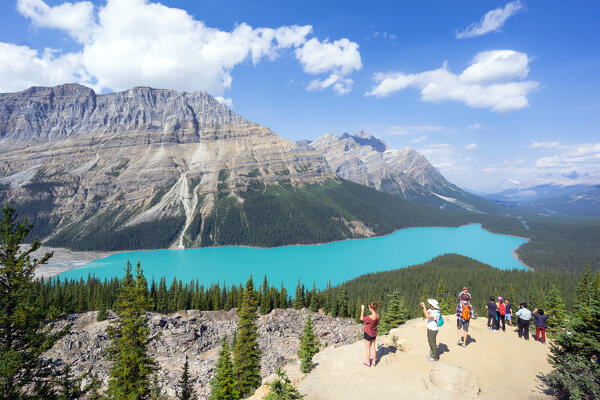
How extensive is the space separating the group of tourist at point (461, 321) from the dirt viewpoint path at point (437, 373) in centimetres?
74

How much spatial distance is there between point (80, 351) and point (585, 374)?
5983 cm

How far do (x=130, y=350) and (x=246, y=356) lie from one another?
1479cm

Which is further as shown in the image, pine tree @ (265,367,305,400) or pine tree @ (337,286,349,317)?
pine tree @ (337,286,349,317)

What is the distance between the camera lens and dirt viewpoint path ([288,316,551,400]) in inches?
560

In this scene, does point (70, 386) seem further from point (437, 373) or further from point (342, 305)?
point (342, 305)

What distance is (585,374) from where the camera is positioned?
1148 centimetres

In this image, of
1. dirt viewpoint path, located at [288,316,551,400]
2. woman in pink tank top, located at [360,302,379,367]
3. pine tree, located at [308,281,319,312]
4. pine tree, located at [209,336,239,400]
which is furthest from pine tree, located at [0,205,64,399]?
pine tree, located at [308,281,319,312]

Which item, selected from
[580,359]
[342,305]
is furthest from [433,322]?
[342,305]

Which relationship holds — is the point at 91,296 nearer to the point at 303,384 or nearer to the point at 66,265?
the point at 303,384

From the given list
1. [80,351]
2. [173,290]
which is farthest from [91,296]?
[80,351]

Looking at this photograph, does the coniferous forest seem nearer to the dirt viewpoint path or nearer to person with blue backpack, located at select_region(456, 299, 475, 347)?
the dirt viewpoint path

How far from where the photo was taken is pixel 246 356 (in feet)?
116

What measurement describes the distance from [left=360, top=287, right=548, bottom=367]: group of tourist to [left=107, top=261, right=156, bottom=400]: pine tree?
1790cm

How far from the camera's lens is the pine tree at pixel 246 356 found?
3453 centimetres
